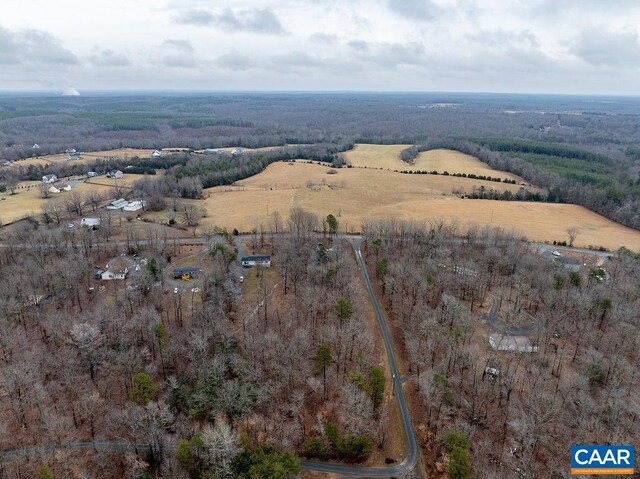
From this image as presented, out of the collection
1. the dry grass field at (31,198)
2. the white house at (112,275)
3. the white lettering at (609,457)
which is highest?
the dry grass field at (31,198)

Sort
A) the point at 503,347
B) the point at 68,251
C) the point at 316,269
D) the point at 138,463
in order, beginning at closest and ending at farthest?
the point at 138,463 < the point at 503,347 < the point at 316,269 < the point at 68,251

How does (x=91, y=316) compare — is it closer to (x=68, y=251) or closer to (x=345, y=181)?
(x=68, y=251)

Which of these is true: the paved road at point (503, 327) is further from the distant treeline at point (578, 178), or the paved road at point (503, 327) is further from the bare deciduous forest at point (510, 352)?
the distant treeline at point (578, 178)

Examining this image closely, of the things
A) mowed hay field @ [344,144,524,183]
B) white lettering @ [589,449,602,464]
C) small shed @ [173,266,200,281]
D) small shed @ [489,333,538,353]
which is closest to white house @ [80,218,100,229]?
small shed @ [173,266,200,281]

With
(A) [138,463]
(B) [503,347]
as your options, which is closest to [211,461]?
(A) [138,463]

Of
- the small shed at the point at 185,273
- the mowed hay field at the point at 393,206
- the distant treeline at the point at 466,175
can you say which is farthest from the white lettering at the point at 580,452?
the distant treeline at the point at 466,175

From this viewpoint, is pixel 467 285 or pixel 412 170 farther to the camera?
pixel 412 170

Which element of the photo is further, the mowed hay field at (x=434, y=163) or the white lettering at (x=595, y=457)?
the mowed hay field at (x=434, y=163)
